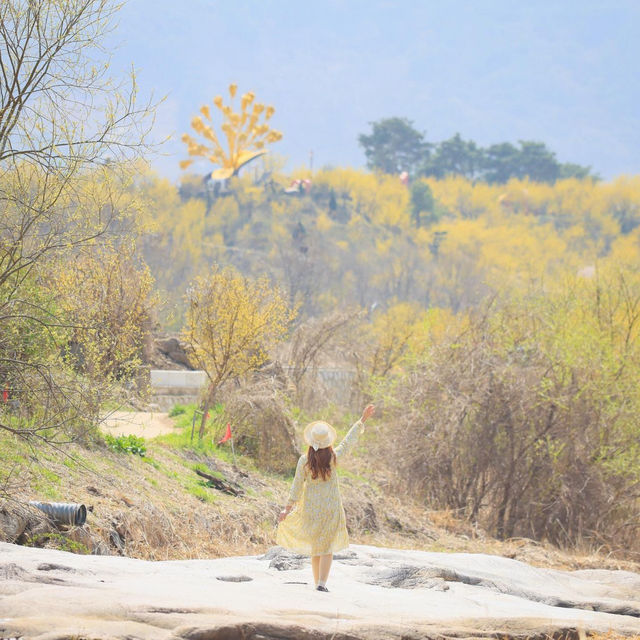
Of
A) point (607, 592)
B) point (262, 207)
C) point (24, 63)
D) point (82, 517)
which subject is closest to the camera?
point (24, 63)

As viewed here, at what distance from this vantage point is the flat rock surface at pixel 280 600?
4910 millimetres

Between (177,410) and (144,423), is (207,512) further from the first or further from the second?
(177,410)

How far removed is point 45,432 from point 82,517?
1.94 metres

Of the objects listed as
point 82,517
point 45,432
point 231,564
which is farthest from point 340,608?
point 45,432

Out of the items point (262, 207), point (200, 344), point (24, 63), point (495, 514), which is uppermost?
point (262, 207)

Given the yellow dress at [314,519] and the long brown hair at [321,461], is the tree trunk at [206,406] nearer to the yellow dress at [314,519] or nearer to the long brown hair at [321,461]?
the yellow dress at [314,519]

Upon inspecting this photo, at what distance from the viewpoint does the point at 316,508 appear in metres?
7.37

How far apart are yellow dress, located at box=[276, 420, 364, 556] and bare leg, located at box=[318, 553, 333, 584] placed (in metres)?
0.05

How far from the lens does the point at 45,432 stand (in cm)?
1019

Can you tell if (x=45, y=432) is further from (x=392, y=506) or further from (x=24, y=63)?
(x=392, y=506)

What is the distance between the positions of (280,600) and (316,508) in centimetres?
149

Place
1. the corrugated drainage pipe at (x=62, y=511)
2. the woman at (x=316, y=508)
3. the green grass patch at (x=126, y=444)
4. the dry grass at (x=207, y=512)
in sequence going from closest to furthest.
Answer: the woman at (x=316, y=508)
the corrugated drainage pipe at (x=62, y=511)
the dry grass at (x=207, y=512)
the green grass patch at (x=126, y=444)

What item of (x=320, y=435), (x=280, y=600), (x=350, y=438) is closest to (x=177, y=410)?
(x=350, y=438)

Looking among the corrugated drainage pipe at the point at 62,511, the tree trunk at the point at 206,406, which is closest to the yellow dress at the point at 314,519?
the corrugated drainage pipe at the point at 62,511
